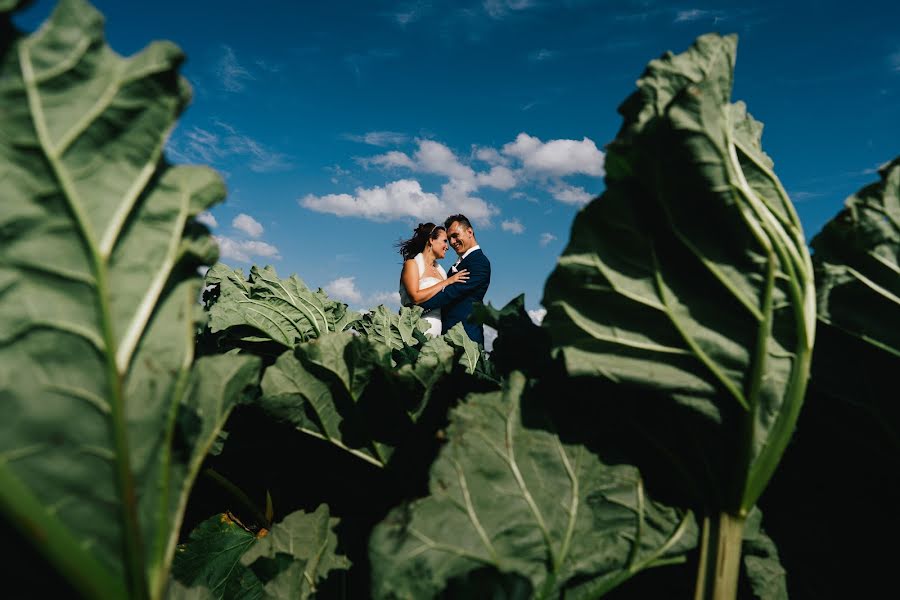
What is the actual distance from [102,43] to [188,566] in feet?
7.01

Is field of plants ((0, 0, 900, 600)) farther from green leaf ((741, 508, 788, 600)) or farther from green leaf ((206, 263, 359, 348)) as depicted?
green leaf ((206, 263, 359, 348))

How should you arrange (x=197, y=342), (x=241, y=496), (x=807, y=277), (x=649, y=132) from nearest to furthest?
1. (x=649, y=132)
2. (x=807, y=277)
3. (x=241, y=496)
4. (x=197, y=342)

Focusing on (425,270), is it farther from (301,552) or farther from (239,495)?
(301,552)

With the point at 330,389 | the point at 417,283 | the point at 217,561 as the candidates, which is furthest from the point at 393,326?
the point at 417,283

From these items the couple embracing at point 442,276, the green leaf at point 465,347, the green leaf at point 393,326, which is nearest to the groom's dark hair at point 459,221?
the couple embracing at point 442,276

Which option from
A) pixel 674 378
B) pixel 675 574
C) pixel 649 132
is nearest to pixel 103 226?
pixel 649 132

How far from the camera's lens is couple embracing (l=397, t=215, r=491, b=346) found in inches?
362

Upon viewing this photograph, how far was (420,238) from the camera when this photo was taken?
10688 millimetres

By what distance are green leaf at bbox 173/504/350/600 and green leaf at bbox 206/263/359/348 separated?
5.17ft

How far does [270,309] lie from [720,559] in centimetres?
345

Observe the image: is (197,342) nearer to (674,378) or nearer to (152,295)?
(152,295)

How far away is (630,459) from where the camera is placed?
1685 millimetres

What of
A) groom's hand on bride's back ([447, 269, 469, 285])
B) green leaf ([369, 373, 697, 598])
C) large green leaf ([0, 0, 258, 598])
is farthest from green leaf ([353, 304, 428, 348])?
groom's hand on bride's back ([447, 269, 469, 285])

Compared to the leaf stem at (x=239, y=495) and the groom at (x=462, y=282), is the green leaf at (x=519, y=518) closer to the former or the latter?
the leaf stem at (x=239, y=495)
